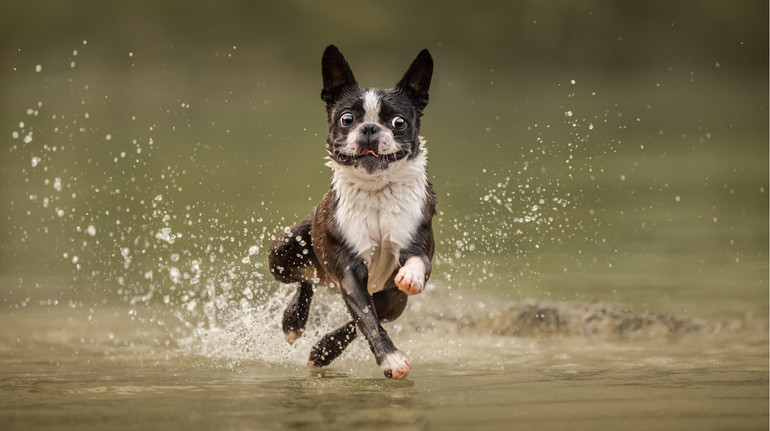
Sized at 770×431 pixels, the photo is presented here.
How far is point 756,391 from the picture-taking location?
6.20m

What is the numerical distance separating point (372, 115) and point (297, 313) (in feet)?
6.32

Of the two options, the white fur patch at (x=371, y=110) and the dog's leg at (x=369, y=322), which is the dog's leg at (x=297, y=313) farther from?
the white fur patch at (x=371, y=110)

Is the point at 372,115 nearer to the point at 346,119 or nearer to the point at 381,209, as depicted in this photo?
the point at 346,119

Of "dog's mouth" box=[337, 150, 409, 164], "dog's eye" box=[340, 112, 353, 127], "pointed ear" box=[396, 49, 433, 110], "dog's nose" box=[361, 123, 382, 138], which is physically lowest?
"dog's mouth" box=[337, 150, 409, 164]

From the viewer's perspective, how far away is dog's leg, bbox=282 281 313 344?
7.90 metres

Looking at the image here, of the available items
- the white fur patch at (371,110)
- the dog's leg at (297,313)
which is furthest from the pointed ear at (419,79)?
the dog's leg at (297,313)

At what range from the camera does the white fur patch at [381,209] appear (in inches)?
265

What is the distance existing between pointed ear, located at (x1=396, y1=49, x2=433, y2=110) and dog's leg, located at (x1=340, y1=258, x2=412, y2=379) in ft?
3.62

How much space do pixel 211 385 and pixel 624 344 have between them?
144 inches

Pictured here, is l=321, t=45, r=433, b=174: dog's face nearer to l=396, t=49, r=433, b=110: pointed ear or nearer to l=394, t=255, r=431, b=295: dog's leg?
l=396, t=49, r=433, b=110: pointed ear

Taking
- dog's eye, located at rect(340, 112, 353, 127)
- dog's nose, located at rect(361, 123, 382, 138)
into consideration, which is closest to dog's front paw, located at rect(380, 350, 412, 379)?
dog's nose, located at rect(361, 123, 382, 138)

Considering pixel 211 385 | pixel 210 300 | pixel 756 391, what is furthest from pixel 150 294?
pixel 756 391

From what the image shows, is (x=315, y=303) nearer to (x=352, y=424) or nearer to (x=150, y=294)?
(x=150, y=294)

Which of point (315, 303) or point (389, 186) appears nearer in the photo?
point (389, 186)
